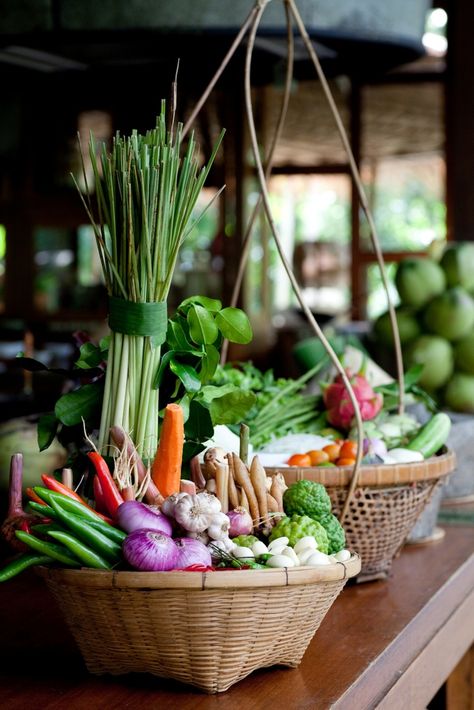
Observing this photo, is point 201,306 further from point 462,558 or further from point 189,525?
point 462,558

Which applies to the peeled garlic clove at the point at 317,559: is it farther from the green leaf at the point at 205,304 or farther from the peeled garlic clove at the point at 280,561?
the green leaf at the point at 205,304

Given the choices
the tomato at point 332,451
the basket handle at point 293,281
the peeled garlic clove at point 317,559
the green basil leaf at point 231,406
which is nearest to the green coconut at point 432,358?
the tomato at point 332,451

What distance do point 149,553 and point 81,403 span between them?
327 millimetres

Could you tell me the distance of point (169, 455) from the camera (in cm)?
118

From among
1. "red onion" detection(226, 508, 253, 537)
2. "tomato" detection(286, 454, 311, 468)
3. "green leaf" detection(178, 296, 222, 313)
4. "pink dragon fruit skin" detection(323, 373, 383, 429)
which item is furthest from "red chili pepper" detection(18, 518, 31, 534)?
"pink dragon fruit skin" detection(323, 373, 383, 429)

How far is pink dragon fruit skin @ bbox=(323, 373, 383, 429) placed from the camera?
68.3 inches

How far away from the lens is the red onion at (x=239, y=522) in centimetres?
113

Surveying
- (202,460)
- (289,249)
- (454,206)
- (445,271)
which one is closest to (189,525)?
(202,460)

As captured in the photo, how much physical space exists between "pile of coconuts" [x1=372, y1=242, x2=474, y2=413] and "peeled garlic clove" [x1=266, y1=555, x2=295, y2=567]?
4.77ft

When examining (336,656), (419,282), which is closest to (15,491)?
(336,656)

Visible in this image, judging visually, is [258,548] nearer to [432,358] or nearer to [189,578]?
[189,578]

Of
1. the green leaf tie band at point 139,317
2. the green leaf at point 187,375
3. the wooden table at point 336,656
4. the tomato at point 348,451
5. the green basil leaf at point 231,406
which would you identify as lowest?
the wooden table at point 336,656

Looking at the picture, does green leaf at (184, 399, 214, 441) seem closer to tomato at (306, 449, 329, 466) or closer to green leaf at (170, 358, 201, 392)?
green leaf at (170, 358, 201, 392)

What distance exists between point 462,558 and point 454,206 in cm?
189
